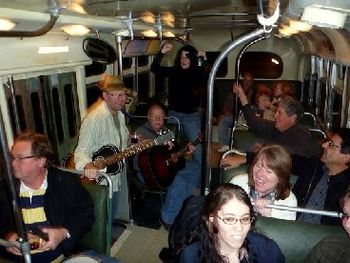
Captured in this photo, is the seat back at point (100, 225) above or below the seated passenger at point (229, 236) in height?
below

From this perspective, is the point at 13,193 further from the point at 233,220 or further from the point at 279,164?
the point at 279,164

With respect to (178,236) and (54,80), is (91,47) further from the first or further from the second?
(178,236)

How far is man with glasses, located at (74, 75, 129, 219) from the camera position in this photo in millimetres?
4079

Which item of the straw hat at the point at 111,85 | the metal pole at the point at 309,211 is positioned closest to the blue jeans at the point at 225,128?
the straw hat at the point at 111,85

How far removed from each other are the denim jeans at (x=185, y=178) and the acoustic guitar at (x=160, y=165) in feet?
0.44

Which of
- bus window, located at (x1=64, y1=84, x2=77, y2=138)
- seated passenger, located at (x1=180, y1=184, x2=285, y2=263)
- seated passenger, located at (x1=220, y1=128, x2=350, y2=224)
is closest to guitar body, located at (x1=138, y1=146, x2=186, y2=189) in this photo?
bus window, located at (x1=64, y1=84, x2=77, y2=138)

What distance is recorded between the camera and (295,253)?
104 inches

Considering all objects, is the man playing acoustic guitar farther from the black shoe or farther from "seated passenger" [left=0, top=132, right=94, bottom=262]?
"seated passenger" [left=0, top=132, right=94, bottom=262]

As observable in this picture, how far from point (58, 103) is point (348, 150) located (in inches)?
139

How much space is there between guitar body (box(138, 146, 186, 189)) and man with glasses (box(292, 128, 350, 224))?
2278 millimetres

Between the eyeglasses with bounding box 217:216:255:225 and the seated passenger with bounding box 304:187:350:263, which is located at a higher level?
the eyeglasses with bounding box 217:216:255:225

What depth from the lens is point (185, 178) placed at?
541 centimetres

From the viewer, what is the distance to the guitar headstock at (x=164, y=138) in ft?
17.3

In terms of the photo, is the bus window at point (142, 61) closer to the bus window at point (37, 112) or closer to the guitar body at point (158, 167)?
the guitar body at point (158, 167)
